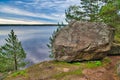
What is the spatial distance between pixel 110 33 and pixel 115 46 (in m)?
1.38

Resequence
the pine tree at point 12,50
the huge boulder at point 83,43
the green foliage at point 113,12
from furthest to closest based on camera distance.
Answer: the pine tree at point 12,50, the green foliage at point 113,12, the huge boulder at point 83,43

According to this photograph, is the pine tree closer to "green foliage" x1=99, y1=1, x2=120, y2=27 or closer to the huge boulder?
"green foliage" x1=99, y1=1, x2=120, y2=27

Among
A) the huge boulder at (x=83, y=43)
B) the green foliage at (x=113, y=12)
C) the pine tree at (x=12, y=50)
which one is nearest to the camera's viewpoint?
the huge boulder at (x=83, y=43)

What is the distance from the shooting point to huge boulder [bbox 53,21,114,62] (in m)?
12.5

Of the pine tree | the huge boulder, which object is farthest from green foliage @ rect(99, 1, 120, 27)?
the pine tree

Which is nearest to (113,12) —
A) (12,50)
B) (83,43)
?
(83,43)

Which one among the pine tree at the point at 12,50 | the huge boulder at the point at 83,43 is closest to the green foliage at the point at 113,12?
the huge boulder at the point at 83,43

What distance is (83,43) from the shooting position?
1258cm

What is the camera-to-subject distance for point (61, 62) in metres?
12.3

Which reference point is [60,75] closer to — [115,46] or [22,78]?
[22,78]

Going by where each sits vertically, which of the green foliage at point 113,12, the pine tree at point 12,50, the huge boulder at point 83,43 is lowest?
the pine tree at point 12,50

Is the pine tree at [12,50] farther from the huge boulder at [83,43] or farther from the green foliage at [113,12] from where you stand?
the huge boulder at [83,43]

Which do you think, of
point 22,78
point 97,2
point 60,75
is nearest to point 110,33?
point 60,75

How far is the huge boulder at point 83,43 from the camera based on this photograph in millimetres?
12453
